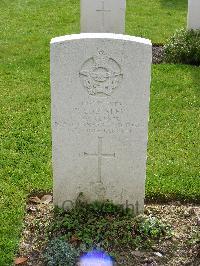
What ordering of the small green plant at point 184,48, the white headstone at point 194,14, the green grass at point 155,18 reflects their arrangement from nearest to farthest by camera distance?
the small green plant at point 184,48, the white headstone at point 194,14, the green grass at point 155,18

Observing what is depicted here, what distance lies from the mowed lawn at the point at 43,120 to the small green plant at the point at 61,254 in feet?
1.12

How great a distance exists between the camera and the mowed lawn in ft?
18.3

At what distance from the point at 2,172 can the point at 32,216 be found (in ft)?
2.92

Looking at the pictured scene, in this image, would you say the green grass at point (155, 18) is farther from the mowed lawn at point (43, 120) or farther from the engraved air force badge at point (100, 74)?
the engraved air force badge at point (100, 74)

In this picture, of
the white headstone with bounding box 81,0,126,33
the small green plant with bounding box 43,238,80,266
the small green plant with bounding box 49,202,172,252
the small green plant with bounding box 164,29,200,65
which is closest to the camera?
the small green plant with bounding box 43,238,80,266

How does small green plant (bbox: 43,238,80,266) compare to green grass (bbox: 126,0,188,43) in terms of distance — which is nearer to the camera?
small green plant (bbox: 43,238,80,266)

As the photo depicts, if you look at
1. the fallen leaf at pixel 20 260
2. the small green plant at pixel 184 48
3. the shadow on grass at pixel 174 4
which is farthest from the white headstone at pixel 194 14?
the fallen leaf at pixel 20 260

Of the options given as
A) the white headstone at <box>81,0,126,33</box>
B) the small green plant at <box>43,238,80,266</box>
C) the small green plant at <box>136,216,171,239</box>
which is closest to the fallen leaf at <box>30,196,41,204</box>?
the small green plant at <box>43,238,80,266</box>

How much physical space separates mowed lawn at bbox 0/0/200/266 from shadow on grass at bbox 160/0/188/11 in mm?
1447

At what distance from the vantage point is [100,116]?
15.5ft

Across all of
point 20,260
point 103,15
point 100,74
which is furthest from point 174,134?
point 103,15

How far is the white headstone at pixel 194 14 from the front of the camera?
9578 millimetres

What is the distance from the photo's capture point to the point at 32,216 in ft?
17.1

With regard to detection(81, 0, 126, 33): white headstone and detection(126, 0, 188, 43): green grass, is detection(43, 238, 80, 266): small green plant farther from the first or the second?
detection(126, 0, 188, 43): green grass
